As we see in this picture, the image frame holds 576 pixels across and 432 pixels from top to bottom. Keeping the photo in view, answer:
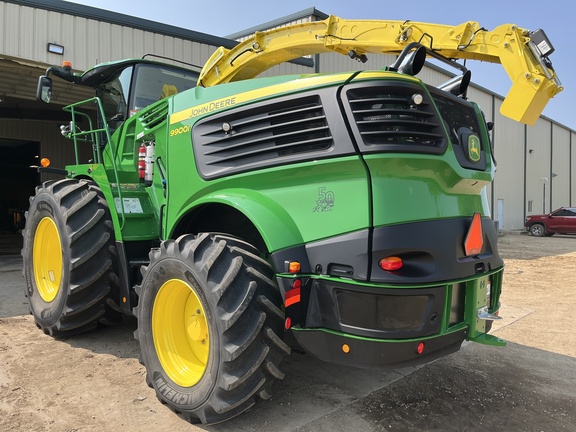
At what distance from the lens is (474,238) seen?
2.73 meters

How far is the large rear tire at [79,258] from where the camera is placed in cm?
379

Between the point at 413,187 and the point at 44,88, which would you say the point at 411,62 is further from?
the point at 44,88

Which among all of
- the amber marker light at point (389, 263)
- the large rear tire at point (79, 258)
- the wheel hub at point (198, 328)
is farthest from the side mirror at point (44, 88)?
the amber marker light at point (389, 263)

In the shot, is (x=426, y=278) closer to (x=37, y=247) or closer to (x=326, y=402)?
(x=326, y=402)

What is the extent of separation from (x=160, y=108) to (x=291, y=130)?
1.49 meters

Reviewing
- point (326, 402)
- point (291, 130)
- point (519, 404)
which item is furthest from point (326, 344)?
point (519, 404)

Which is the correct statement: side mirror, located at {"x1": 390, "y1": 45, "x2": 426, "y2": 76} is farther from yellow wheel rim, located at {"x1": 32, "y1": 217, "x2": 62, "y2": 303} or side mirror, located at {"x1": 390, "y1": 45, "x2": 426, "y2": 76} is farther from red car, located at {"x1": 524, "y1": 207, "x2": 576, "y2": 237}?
red car, located at {"x1": 524, "y1": 207, "x2": 576, "y2": 237}

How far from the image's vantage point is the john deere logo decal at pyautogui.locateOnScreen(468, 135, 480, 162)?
282 cm

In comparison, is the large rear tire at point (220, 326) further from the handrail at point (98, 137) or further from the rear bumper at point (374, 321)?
the handrail at point (98, 137)

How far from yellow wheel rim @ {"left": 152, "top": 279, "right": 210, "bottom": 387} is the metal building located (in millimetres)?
7209

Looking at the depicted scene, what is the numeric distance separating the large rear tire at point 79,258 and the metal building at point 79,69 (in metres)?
5.25

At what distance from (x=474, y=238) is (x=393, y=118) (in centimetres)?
90

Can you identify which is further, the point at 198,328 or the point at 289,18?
the point at 289,18

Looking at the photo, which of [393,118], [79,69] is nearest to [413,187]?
[393,118]
